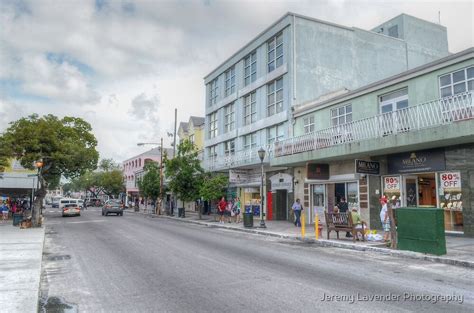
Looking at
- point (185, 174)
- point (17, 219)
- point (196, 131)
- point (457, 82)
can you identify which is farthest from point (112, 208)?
point (457, 82)

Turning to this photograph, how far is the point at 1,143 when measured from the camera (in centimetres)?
2019

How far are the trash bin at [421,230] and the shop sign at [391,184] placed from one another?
20.7 ft

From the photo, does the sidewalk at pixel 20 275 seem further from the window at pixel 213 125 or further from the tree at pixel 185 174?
the window at pixel 213 125

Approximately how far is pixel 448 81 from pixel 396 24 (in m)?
18.9

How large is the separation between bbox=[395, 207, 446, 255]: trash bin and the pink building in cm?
5562

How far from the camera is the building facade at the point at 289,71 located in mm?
26344

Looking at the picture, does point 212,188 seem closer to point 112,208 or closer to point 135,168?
point 112,208

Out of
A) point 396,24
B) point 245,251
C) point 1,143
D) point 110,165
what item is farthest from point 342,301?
point 110,165

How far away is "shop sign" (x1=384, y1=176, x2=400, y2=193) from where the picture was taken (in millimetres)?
17670

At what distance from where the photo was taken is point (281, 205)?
2684 centimetres

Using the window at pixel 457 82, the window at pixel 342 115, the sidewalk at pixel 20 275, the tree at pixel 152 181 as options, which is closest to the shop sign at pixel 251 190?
the window at pixel 342 115

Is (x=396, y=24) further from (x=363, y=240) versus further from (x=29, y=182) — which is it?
(x=29, y=182)

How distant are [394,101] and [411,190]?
4.26m

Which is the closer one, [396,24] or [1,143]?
[1,143]
